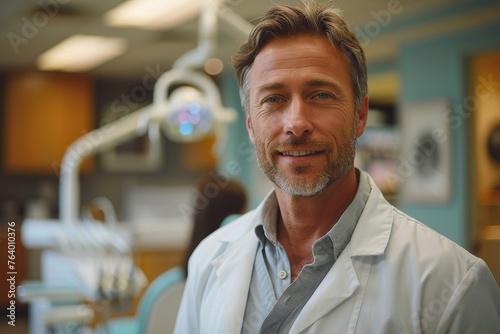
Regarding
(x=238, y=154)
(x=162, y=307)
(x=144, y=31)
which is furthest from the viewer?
(x=238, y=154)

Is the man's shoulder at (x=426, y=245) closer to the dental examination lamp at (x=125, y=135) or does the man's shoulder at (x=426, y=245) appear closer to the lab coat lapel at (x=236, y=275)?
the lab coat lapel at (x=236, y=275)

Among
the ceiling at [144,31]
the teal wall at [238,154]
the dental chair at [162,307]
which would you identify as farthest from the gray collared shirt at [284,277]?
the teal wall at [238,154]

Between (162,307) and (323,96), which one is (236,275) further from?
(162,307)

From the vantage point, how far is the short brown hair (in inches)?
41.7

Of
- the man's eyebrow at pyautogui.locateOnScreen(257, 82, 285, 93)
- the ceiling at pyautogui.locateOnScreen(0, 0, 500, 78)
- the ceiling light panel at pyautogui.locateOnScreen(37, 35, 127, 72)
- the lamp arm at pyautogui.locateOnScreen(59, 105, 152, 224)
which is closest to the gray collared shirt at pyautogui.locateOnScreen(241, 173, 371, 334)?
the man's eyebrow at pyautogui.locateOnScreen(257, 82, 285, 93)

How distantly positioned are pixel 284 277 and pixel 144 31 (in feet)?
12.7

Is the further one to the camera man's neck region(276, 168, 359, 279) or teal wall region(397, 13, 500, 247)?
teal wall region(397, 13, 500, 247)

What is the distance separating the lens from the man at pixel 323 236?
944mm

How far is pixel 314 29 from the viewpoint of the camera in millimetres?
1067

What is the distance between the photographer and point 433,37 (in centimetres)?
420

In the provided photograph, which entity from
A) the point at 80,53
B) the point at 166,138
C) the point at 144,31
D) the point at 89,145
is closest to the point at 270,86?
the point at 89,145

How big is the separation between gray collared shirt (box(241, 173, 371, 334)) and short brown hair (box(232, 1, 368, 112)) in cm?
21

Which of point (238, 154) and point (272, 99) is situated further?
point (238, 154)

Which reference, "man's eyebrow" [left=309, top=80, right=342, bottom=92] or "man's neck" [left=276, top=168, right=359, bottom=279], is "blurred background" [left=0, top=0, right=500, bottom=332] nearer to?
"man's neck" [left=276, top=168, right=359, bottom=279]
